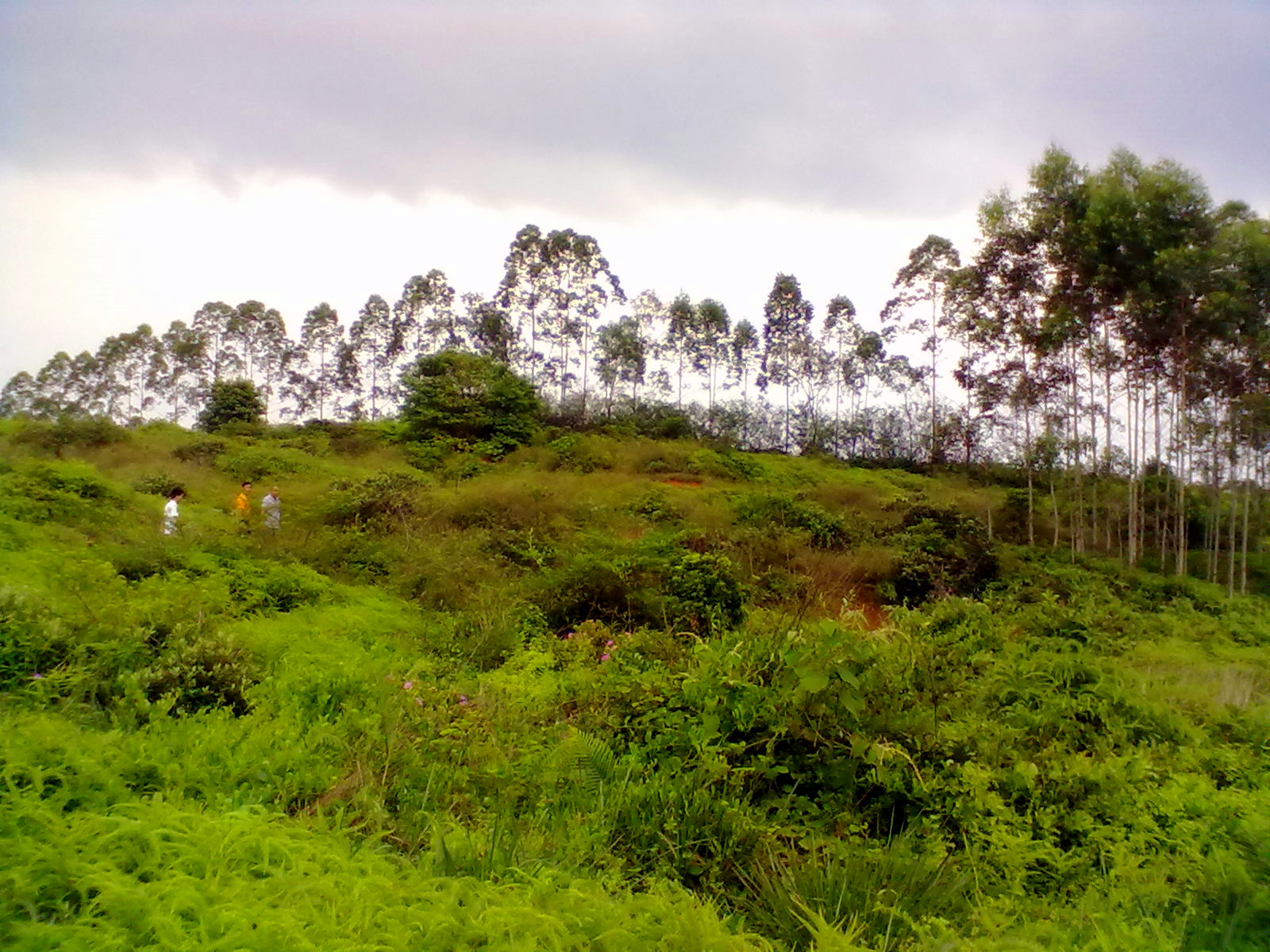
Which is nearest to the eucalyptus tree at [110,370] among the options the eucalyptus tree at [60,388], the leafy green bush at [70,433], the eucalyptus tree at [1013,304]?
the eucalyptus tree at [60,388]

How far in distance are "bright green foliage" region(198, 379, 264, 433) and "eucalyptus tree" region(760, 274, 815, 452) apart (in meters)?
27.2

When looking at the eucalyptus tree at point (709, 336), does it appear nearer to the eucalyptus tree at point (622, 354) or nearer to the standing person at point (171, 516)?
the eucalyptus tree at point (622, 354)

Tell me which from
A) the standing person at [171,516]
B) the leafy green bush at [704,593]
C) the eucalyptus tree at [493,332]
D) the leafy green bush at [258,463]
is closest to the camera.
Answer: the leafy green bush at [704,593]

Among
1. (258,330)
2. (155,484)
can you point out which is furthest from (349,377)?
(155,484)

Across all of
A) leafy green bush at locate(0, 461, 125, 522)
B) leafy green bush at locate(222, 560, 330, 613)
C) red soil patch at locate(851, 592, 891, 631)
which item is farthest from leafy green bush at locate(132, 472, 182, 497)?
red soil patch at locate(851, 592, 891, 631)

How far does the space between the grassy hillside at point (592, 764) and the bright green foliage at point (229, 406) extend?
26.4 metres

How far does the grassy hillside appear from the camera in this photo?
2348mm

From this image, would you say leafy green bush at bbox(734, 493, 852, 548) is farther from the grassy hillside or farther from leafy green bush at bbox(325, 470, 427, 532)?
leafy green bush at bbox(325, 470, 427, 532)

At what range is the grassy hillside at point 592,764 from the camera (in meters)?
2.35

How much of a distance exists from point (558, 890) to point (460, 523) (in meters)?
10.8

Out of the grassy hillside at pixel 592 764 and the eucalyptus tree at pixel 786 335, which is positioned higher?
the eucalyptus tree at pixel 786 335

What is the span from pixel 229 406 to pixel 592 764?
34207 mm

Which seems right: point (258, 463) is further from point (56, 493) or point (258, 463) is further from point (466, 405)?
point (56, 493)

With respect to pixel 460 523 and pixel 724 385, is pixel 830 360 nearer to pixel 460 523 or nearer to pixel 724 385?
pixel 724 385
